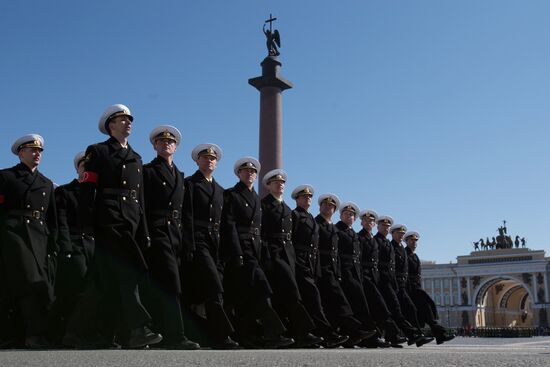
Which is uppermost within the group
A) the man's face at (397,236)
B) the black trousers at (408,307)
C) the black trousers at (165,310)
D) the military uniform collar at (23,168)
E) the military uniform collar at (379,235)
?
the man's face at (397,236)

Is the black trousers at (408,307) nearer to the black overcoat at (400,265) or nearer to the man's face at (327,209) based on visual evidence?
the black overcoat at (400,265)

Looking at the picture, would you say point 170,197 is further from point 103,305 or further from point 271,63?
point 271,63

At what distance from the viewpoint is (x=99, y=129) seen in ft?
21.0

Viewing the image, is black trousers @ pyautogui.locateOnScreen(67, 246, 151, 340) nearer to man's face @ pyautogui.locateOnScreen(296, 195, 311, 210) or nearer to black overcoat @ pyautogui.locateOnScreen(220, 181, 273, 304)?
black overcoat @ pyautogui.locateOnScreen(220, 181, 273, 304)

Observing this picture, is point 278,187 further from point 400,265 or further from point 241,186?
point 400,265

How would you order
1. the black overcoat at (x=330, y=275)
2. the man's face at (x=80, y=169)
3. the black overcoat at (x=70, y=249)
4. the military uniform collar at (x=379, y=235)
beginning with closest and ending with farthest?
the black overcoat at (x=70, y=249), the man's face at (x=80, y=169), the black overcoat at (x=330, y=275), the military uniform collar at (x=379, y=235)

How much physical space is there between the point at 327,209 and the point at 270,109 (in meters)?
11.3

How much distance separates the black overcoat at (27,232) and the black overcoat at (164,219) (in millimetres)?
940

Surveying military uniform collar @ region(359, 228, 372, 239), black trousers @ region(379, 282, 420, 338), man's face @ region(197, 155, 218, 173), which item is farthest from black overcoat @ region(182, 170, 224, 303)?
black trousers @ region(379, 282, 420, 338)

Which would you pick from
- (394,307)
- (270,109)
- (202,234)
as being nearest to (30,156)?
(202,234)

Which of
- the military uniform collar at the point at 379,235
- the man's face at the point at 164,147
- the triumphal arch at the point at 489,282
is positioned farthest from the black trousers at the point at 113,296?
the triumphal arch at the point at 489,282

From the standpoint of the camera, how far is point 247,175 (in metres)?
7.95

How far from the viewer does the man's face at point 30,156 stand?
6.78 meters

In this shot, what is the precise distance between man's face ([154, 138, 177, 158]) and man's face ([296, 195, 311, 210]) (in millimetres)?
2720
